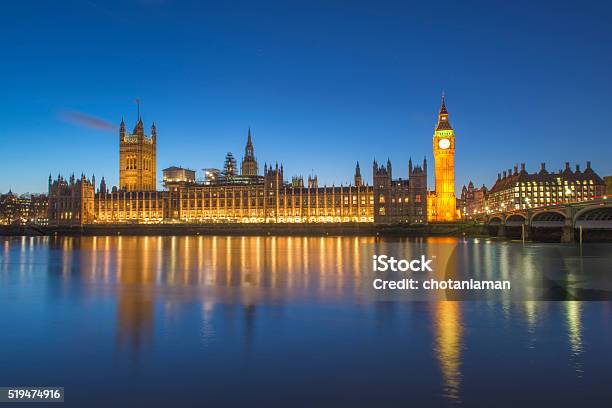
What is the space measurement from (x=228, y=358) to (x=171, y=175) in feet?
520

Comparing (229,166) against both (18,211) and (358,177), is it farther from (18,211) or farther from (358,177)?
(18,211)

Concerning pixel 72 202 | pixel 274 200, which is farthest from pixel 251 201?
pixel 72 202

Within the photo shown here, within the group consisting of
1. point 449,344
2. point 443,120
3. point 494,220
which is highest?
point 443,120

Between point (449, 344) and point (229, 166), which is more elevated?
point (229, 166)

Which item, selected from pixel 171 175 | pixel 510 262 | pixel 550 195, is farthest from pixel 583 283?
pixel 171 175

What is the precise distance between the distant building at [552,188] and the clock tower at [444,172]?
825 inches

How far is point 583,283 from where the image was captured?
27578 mm

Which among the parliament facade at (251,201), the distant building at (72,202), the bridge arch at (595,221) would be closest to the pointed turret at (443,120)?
the parliament facade at (251,201)

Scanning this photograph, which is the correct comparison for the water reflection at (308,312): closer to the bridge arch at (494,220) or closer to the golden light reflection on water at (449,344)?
the golden light reflection on water at (449,344)

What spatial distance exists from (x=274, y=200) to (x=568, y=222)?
242ft

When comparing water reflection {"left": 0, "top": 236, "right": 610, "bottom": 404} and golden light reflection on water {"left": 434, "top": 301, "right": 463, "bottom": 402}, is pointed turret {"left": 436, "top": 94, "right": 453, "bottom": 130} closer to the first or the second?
water reflection {"left": 0, "top": 236, "right": 610, "bottom": 404}

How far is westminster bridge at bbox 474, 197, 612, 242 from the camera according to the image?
58.2m

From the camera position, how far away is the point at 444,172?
12662 centimetres

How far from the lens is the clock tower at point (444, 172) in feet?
407
